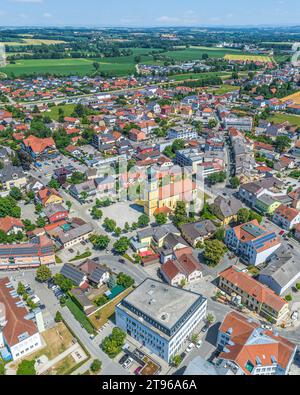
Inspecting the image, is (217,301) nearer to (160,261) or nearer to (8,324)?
(160,261)

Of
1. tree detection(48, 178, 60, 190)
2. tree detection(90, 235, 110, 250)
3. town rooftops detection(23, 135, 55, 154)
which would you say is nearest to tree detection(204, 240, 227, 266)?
tree detection(90, 235, 110, 250)

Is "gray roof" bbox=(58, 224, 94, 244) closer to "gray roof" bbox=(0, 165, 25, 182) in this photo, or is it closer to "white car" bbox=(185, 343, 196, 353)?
"gray roof" bbox=(0, 165, 25, 182)

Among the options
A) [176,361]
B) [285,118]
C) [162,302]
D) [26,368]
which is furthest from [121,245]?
Result: [285,118]

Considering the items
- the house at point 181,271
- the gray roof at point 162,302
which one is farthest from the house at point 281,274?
the gray roof at point 162,302

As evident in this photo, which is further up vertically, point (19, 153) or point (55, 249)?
point (19, 153)

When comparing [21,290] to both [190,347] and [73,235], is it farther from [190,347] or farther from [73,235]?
[190,347]
